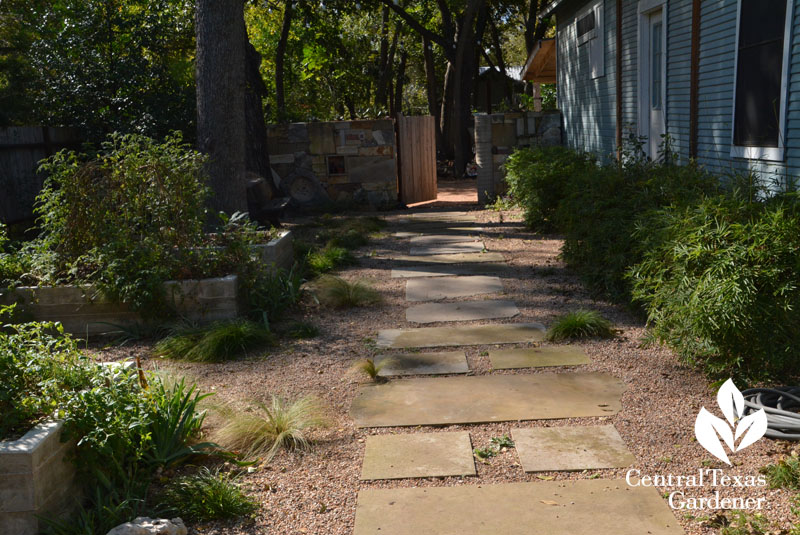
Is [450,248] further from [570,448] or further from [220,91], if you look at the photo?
[570,448]

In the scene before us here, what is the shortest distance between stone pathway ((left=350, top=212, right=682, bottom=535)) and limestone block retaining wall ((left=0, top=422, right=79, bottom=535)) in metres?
1.16

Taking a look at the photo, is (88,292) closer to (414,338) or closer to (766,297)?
(414,338)

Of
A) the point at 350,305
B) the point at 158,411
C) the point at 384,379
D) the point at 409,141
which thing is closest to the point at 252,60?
the point at 409,141

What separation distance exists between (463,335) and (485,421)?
1.62 meters

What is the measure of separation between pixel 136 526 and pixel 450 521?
1.14m

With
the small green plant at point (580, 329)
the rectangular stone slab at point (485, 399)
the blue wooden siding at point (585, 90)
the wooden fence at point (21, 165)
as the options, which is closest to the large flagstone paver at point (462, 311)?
the small green plant at point (580, 329)

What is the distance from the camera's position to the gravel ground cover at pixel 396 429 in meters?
2.87

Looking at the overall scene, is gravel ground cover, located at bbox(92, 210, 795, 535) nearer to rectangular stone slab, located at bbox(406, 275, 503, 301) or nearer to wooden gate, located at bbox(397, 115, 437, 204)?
rectangular stone slab, located at bbox(406, 275, 503, 301)

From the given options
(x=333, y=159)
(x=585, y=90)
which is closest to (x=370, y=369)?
(x=585, y=90)

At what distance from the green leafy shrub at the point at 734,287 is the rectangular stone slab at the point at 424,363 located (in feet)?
4.01

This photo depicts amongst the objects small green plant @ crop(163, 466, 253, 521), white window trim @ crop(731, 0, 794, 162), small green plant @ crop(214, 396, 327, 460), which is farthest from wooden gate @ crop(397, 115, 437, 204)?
small green plant @ crop(163, 466, 253, 521)

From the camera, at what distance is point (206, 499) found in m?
2.87

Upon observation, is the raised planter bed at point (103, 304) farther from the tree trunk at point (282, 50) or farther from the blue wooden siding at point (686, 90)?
the tree trunk at point (282, 50)

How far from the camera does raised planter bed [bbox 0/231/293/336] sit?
5496 millimetres
